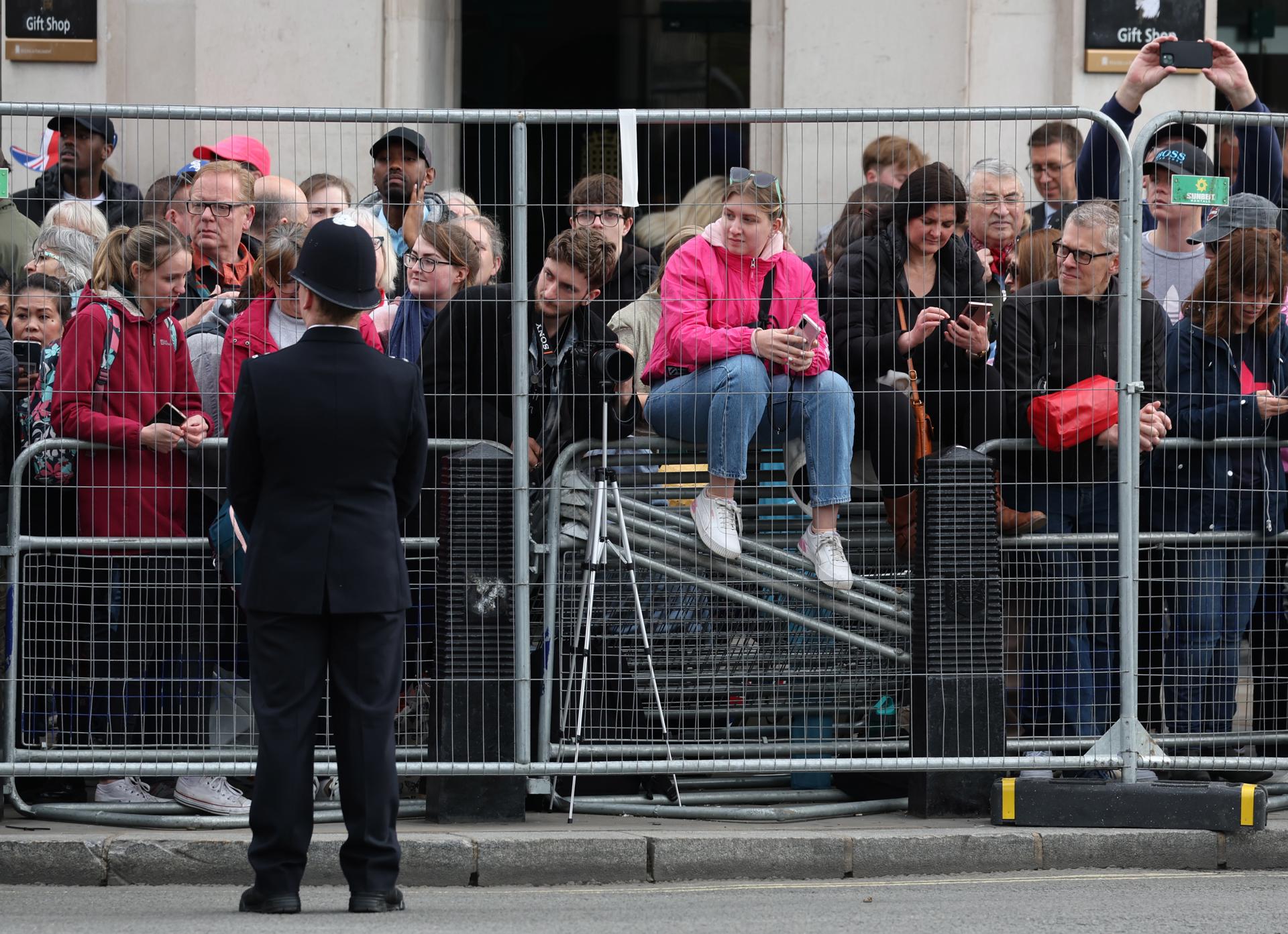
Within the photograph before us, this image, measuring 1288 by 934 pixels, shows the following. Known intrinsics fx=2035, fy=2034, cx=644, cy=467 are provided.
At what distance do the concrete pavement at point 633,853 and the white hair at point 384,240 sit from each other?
6.93 feet

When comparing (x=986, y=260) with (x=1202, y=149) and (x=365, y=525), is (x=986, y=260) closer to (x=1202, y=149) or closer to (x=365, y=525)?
(x=1202, y=149)

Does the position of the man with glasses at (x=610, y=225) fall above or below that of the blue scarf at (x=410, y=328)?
above

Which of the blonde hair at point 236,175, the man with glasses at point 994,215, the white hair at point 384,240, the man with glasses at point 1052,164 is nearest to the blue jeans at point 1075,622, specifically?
the man with glasses at point 994,215

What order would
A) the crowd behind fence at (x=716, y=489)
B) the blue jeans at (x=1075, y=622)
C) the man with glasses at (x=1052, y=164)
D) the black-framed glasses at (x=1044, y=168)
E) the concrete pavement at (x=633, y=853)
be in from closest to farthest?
the concrete pavement at (x=633, y=853) < the crowd behind fence at (x=716, y=489) < the blue jeans at (x=1075, y=622) < the man with glasses at (x=1052, y=164) < the black-framed glasses at (x=1044, y=168)

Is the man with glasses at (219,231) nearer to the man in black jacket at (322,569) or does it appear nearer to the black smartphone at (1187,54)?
the man in black jacket at (322,569)

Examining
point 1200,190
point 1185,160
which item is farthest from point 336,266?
point 1185,160

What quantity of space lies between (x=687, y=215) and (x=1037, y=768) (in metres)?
2.56

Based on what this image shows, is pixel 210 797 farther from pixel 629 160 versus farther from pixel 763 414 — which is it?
pixel 629 160

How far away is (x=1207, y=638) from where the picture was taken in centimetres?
800

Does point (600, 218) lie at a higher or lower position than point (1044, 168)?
lower

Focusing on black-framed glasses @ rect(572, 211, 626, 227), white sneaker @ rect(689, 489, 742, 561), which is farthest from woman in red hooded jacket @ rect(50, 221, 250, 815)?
white sneaker @ rect(689, 489, 742, 561)

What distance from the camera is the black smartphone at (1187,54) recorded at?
7903 mm

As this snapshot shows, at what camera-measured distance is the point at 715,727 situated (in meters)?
7.91

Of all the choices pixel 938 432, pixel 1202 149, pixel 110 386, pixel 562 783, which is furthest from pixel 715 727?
pixel 1202 149
